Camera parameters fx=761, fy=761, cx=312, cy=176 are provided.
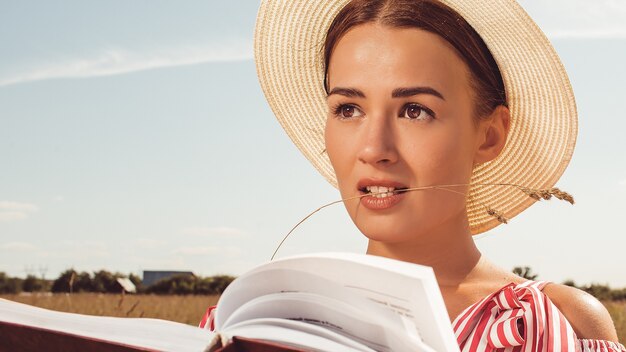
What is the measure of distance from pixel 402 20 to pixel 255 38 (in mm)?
1031

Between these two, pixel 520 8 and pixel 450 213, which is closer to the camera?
pixel 450 213

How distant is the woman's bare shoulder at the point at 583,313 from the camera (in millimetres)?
2369

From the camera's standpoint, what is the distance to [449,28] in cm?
256

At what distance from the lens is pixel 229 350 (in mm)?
1309

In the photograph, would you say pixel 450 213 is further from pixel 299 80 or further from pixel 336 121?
pixel 299 80

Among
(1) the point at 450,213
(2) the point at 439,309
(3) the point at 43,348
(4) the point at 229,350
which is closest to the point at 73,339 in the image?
(3) the point at 43,348

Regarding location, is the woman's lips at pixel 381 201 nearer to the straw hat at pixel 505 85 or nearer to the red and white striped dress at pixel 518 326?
the red and white striped dress at pixel 518 326

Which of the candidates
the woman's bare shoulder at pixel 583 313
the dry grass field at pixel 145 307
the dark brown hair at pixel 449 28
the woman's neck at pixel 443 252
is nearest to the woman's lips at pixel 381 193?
the woman's neck at pixel 443 252

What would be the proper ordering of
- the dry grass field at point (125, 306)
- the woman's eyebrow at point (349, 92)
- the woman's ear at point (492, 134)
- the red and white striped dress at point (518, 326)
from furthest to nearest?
1. the dry grass field at point (125, 306)
2. the woman's ear at point (492, 134)
3. the woman's eyebrow at point (349, 92)
4. the red and white striped dress at point (518, 326)

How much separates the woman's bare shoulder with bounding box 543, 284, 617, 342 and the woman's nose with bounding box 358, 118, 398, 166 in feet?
2.27

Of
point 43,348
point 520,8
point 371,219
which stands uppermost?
point 520,8

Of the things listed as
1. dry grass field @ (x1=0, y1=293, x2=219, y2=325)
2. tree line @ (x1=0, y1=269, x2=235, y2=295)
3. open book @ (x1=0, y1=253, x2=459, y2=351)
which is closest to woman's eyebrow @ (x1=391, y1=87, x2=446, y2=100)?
open book @ (x1=0, y1=253, x2=459, y2=351)

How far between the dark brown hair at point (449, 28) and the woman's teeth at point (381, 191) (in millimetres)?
439

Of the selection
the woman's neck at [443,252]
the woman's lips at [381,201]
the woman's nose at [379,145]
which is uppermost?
the woman's nose at [379,145]
